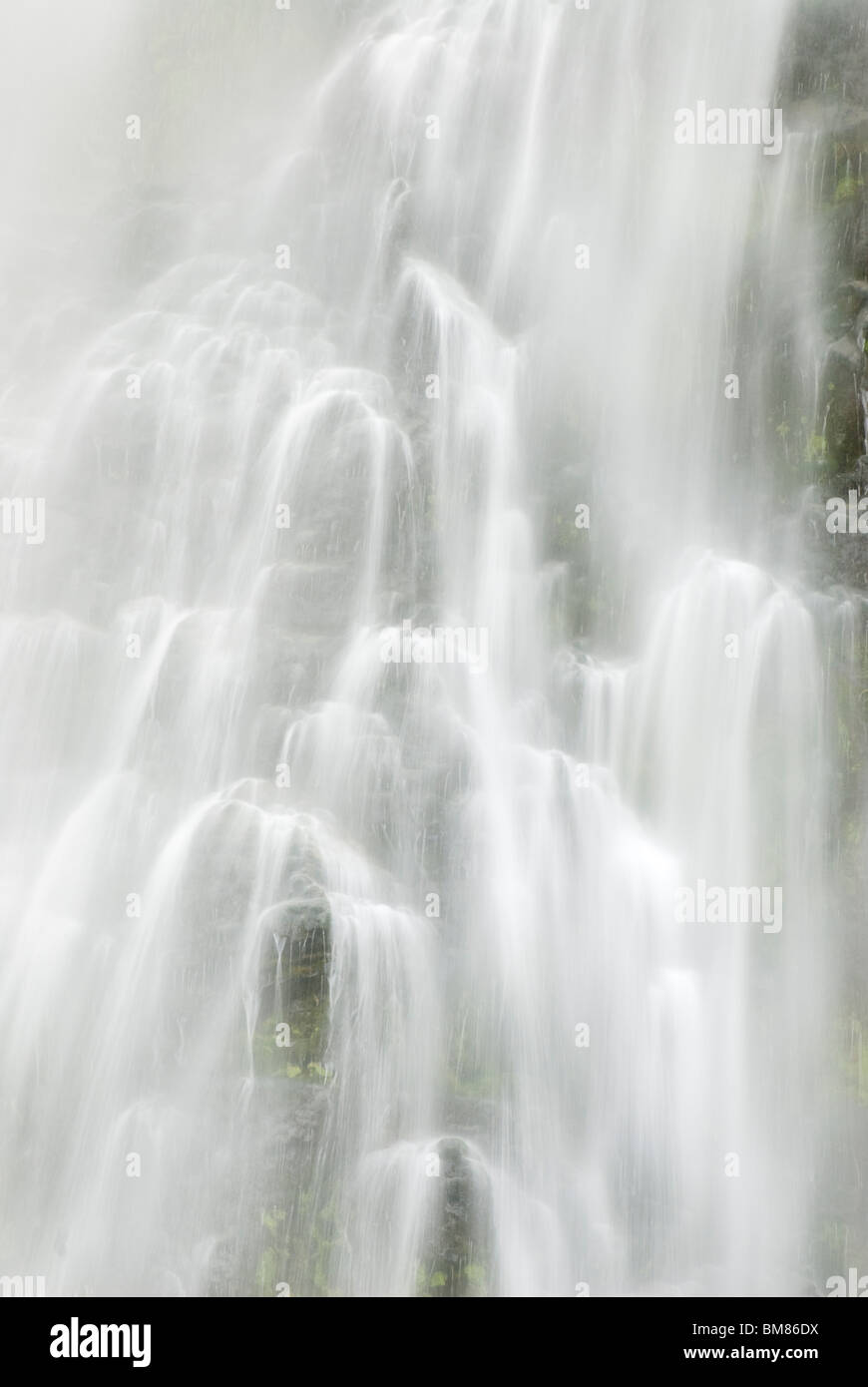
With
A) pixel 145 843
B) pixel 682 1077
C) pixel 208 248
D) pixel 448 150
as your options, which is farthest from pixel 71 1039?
pixel 448 150

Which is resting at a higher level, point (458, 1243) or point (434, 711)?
point (434, 711)

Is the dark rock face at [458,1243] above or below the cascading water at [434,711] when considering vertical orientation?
below

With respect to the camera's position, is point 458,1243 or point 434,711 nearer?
point 458,1243

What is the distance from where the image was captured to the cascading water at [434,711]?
351 inches

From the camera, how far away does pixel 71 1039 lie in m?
9.51

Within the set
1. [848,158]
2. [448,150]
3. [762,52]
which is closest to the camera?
[848,158]

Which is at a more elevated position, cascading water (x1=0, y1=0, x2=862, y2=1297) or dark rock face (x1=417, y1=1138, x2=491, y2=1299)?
cascading water (x1=0, y1=0, x2=862, y2=1297)

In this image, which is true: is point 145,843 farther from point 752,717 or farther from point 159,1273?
point 752,717

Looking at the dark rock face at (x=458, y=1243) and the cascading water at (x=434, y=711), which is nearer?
the dark rock face at (x=458, y=1243)

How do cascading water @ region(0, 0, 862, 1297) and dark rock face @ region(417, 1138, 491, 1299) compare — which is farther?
cascading water @ region(0, 0, 862, 1297)

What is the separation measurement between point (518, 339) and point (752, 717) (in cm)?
480

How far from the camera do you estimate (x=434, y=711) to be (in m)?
10.3

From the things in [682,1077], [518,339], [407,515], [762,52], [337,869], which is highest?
[762,52]

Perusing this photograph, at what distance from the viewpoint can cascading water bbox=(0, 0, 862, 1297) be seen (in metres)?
8.91
